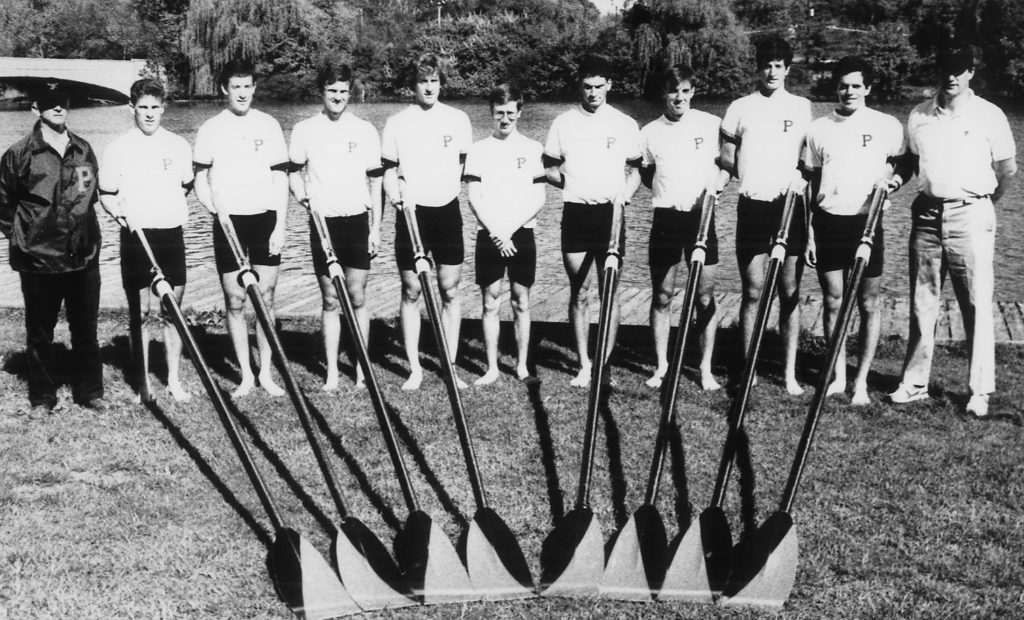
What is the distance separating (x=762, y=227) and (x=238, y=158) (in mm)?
3126

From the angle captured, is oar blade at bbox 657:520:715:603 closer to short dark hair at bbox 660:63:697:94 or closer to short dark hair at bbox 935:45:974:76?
short dark hair at bbox 660:63:697:94

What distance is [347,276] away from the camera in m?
5.61

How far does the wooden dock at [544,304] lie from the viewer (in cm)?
697

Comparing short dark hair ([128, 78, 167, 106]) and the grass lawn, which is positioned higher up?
short dark hair ([128, 78, 167, 106])

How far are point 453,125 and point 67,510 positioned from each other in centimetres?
296

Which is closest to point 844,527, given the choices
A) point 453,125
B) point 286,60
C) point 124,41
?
point 453,125

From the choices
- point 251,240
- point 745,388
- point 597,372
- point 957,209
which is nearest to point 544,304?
point 251,240

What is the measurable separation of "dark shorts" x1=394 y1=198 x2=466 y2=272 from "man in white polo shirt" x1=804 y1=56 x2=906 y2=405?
6.90 ft

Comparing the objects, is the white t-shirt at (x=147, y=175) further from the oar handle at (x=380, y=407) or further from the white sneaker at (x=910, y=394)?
the white sneaker at (x=910, y=394)

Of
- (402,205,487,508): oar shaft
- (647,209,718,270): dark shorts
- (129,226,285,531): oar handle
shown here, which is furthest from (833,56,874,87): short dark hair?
(129,226,285,531): oar handle

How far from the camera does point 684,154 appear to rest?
538cm

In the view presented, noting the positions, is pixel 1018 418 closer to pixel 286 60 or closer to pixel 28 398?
pixel 28 398

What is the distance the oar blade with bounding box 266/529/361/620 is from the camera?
3418 millimetres

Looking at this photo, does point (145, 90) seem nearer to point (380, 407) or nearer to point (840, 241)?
point (380, 407)
